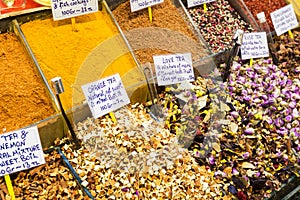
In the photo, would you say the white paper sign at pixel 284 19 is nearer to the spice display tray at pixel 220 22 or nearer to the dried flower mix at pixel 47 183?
the spice display tray at pixel 220 22

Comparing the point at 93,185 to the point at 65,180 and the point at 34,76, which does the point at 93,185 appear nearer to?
the point at 65,180

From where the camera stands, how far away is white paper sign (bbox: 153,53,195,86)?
2.11 metres

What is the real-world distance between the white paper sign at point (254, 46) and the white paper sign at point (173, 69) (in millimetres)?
407

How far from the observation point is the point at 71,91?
6.49 ft

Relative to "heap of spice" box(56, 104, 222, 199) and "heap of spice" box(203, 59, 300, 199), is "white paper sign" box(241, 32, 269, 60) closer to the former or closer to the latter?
"heap of spice" box(203, 59, 300, 199)

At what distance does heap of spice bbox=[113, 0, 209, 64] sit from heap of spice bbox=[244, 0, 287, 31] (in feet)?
1.75

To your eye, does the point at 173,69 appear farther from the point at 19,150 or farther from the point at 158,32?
the point at 19,150

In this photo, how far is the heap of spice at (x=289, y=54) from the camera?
244 cm

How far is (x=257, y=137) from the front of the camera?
1.95 meters

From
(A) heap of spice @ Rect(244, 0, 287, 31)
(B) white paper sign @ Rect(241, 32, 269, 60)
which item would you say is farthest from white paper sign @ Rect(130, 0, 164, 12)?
(A) heap of spice @ Rect(244, 0, 287, 31)

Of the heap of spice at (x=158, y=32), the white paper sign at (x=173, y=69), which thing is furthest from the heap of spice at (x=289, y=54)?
the white paper sign at (x=173, y=69)

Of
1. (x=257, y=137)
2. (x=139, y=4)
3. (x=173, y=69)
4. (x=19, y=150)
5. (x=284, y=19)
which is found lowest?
(x=257, y=137)


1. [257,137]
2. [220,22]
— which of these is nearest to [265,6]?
[220,22]

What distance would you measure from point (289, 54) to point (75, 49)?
1225mm
